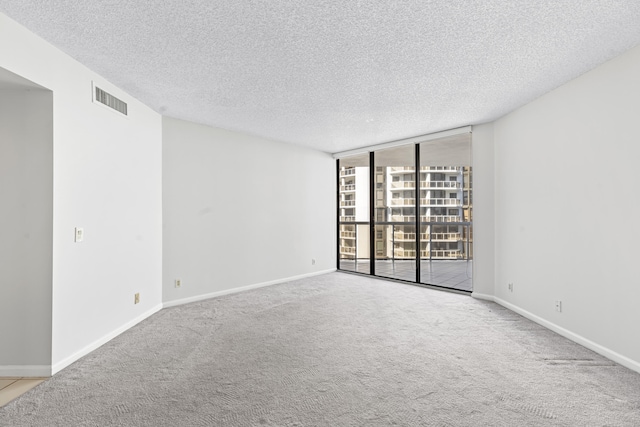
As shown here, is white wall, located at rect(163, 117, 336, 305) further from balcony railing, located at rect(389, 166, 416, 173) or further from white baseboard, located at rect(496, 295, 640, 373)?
white baseboard, located at rect(496, 295, 640, 373)

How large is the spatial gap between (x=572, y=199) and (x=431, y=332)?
182 cm

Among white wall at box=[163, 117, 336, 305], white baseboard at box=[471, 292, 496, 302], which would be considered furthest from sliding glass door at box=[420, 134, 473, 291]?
white wall at box=[163, 117, 336, 305]

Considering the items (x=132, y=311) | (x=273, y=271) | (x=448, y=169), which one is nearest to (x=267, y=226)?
(x=273, y=271)

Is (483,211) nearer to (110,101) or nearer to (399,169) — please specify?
(399,169)

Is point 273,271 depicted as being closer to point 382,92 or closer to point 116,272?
point 116,272

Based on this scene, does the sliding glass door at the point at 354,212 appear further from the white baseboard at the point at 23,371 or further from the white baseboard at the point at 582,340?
the white baseboard at the point at 23,371

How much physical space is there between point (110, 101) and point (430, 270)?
572cm

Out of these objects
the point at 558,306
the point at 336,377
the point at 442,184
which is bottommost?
the point at 336,377

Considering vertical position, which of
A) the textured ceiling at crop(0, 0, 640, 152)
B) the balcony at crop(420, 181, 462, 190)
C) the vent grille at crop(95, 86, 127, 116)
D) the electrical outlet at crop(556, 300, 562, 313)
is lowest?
the electrical outlet at crop(556, 300, 562, 313)

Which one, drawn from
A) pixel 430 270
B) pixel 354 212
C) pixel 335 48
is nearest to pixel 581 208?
pixel 335 48

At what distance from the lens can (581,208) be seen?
283 cm

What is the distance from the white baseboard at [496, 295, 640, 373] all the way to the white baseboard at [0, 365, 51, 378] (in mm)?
4260

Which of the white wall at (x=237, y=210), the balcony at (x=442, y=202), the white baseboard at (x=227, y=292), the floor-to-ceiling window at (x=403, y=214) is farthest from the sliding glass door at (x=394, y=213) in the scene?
the white baseboard at (x=227, y=292)

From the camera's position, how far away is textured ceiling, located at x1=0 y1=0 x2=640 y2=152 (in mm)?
1884
